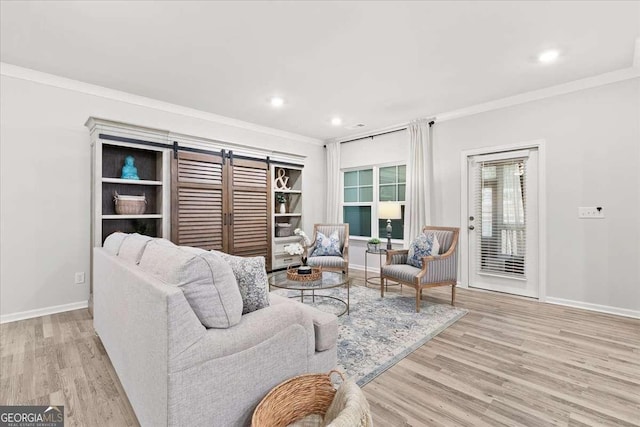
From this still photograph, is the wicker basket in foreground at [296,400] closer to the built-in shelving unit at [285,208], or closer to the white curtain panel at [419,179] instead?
the built-in shelving unit at [285,208]

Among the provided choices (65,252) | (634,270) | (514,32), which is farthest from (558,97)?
(65,252)

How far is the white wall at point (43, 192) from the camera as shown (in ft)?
9.87

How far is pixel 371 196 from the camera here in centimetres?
562

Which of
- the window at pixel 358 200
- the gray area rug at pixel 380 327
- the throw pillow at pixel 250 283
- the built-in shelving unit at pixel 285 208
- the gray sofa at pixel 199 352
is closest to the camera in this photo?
the gray sofa at pixel 199 352

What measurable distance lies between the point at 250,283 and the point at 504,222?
3.73 metres

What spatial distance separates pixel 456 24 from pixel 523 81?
5.31ft

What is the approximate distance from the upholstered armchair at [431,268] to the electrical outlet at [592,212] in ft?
4.47

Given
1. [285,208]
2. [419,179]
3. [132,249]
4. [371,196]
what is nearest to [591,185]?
[419,179]

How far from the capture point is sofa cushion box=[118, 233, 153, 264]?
6.15ft

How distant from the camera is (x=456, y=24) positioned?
238cm

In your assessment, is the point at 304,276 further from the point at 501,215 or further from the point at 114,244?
the point at 501,215

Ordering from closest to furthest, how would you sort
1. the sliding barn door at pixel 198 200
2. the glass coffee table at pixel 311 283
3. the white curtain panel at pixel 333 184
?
the glass coffee table at pixel 311 283 → the sliding barn door at pixel 198 200 → the white curtain panel at pixel 333 184

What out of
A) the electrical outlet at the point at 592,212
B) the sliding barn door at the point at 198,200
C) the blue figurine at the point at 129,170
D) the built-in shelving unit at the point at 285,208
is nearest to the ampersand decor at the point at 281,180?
the built-in shelving unit at the point at 285,208

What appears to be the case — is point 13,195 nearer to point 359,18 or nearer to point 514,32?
point 359,18
